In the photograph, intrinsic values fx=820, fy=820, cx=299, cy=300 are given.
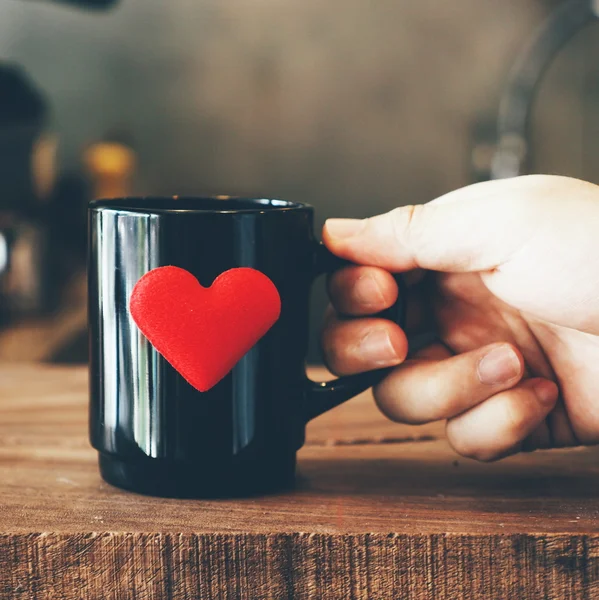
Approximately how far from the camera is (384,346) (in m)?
0.57

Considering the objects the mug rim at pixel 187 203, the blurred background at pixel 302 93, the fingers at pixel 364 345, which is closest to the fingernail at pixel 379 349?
the fingers at pixel 364 345

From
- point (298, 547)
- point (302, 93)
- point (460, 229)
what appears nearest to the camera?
point (298, 547)

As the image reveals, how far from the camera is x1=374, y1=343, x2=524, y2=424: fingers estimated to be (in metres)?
0.58

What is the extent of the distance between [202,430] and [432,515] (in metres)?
0.15

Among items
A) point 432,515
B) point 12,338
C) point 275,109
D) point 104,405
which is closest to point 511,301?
point 432,515

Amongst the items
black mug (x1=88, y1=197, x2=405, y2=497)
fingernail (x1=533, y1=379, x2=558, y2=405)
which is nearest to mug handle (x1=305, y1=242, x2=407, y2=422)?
black mug (x1=88, y1=197, x2=405, y2=497)

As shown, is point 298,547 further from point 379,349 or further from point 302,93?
point 302,93

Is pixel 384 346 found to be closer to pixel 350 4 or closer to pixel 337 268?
pixel 337 268

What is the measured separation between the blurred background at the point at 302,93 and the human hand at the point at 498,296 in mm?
2091

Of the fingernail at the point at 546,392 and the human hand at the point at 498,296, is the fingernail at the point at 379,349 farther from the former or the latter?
the fingernail at the point at 546,392

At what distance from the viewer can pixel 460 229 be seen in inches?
21.9

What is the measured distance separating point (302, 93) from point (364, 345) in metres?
2.45

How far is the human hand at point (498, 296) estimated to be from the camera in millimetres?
546

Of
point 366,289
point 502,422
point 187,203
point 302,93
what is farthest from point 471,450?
point 302,93
